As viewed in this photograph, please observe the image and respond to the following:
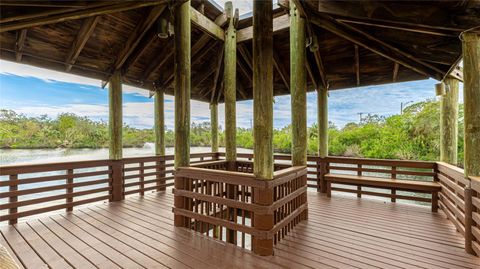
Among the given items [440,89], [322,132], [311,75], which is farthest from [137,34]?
[440,89]

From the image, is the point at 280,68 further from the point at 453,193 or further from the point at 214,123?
the point at 453,193

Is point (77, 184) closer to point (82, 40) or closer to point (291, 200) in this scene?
point (82, 40)

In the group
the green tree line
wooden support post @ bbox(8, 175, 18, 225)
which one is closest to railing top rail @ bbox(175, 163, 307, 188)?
wooden support post @ bbox(8, 175, 18, 225)

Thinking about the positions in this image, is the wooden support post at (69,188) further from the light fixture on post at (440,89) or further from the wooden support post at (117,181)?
the light fixture on post at (440,89)

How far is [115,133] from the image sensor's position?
504 centimetres

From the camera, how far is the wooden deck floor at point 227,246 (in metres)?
2.43

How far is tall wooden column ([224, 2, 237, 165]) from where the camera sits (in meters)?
4.94

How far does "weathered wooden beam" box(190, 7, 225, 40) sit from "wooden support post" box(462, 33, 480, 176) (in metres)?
4.29

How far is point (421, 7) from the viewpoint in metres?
2.56

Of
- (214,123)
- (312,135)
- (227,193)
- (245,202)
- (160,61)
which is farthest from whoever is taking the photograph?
(312,135)

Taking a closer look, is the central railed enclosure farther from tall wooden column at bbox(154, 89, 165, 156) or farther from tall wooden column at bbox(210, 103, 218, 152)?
tall wooden column at bbox(210, 103, 218, 152)

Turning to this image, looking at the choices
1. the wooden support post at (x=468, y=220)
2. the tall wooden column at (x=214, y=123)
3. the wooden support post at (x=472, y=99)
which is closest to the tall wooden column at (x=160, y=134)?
the tall wooden column at (x=214, y=123)

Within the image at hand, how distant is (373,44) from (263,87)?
3358mm

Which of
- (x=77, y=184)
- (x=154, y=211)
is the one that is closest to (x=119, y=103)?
(x=77, y=184)
